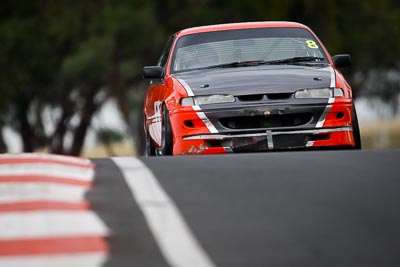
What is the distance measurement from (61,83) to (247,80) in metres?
30.5

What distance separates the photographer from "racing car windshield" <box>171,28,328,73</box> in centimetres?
1366

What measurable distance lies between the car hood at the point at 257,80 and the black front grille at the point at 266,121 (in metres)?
0.25

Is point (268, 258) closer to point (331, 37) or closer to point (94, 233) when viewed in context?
point (94, 233)

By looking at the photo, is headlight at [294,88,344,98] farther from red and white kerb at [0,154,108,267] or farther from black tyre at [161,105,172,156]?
red and white kerb at [0,154,108,267]

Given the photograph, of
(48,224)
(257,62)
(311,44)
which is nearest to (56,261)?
(48,224)

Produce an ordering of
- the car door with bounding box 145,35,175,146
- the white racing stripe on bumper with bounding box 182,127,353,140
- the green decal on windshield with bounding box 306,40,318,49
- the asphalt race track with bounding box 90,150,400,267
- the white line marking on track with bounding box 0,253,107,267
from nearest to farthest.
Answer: the white line marking on track with bounding box 0,253,107,267 < the asphalt race track with bounding box 90,150,400,267 < the white racing stripe on bumper with bounding box 182,127,353,140 < the car door with bounding box 145,35,175,146 < the green decal on windshield with bounding box 306,40,318,49

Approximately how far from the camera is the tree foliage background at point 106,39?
3700 cm

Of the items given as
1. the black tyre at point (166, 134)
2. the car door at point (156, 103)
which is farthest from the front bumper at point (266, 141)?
the car door at point (156, 103)

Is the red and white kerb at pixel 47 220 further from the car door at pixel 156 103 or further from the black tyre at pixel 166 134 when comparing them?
the car door at pixel 156 103

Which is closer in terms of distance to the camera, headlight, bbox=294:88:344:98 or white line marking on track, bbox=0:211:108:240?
white line marking on track, bbox=0:211:108:240

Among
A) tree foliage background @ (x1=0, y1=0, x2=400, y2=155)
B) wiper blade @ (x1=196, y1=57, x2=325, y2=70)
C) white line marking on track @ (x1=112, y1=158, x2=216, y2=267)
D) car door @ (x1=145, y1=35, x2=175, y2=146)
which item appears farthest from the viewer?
tree foliage background @ (x1=0, y1=0, x2=400, y2=155)

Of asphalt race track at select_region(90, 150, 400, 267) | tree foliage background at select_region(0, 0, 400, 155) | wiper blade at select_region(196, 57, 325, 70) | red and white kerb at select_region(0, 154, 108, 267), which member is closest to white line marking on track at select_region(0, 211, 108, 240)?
red and white kerb at select_region(0, 154, 108, 267)

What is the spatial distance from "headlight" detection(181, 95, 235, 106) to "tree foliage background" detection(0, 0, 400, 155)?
901 inches

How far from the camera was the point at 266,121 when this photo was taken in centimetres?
1238
